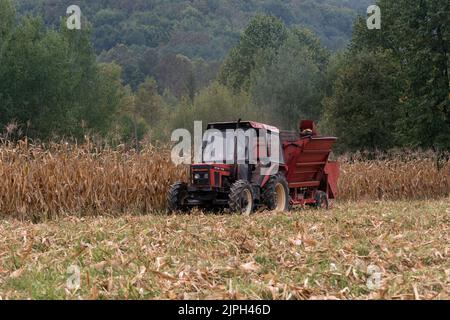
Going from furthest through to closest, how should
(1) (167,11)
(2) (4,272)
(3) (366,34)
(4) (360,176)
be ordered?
(1) (167,11) → (3) (366,34) → (4) (360,176) → (2) (4,272)

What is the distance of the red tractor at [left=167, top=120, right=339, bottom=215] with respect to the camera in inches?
522

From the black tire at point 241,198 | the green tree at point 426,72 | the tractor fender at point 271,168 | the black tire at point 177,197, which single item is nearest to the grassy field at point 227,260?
the black tire at point 241,198

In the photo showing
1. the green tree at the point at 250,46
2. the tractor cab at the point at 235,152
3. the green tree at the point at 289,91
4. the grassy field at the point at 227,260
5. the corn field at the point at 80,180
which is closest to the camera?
the grassy field at the point at 227,260

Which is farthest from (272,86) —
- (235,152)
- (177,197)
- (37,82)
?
(177,197)

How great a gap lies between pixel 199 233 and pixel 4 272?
10.5 feet

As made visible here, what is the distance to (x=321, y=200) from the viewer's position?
53.2ft

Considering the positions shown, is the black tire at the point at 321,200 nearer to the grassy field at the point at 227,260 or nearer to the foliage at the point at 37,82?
the grassy field at the point at 227,260

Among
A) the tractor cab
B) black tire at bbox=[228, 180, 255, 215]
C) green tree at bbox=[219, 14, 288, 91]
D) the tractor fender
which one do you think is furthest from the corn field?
green tree at bbox=[219, 14, 288, 91]

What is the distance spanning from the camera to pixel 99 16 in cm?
11756

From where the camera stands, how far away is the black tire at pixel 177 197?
13438 millimetres

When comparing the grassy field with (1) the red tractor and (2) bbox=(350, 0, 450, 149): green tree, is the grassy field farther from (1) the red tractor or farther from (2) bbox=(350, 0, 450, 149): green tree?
(2) bbox=(350, 0, 450, 149): green tree

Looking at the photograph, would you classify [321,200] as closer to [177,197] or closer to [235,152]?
[235,152]
